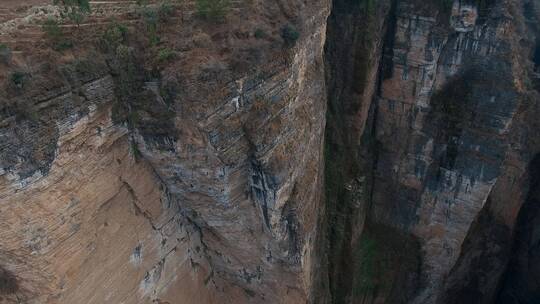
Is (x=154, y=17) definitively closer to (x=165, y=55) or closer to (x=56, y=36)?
(x=165, y=55)

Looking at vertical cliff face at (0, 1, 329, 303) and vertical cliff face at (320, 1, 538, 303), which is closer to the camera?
vertical cliff face at (0, 1, 329, 303)

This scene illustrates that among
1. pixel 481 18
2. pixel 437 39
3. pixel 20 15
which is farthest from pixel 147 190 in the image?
pixel 481 18

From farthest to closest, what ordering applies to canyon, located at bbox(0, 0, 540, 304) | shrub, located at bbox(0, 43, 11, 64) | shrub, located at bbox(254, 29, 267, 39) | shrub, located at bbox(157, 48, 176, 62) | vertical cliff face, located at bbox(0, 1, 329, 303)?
shrub, located at bbox(254, 29, 267, 39), shrub, located at bbox(157, 48, 176, 62), canyon, located at bbox(0, 0, 540, 304), vertical cliff face, located at bbox(0, 1, 329, 303), shrub, located at bbox(0, 43, 11, 64)

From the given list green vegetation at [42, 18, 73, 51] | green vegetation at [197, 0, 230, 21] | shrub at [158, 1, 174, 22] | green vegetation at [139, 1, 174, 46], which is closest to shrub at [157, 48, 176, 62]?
green vegetation at [139, 1, 174, 46]

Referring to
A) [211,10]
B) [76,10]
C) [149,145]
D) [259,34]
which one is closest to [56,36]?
[76,10]

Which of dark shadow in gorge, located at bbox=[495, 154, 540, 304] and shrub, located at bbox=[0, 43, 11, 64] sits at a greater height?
shrub, located at bbox=[0, 43, 11, 64]

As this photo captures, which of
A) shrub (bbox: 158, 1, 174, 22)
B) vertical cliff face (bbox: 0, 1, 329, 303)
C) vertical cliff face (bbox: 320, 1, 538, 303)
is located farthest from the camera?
vertical cliff face (bbox: 320, 1, 538, 303)

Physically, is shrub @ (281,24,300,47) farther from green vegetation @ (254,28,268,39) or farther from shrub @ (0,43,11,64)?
shrub @ (0,43,11,64)
